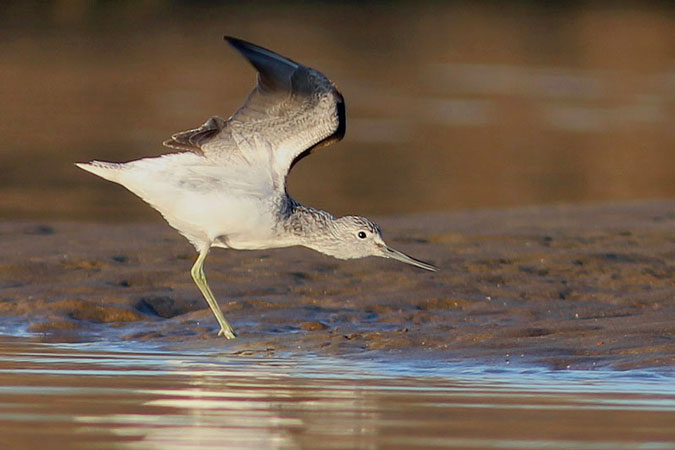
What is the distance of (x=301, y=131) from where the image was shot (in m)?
9.33

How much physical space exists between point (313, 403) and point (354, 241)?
139 inches

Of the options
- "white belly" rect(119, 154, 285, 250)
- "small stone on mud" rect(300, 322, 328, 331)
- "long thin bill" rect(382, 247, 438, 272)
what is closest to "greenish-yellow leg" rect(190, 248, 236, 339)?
"white belly" rect(119, 154, 285, 250)

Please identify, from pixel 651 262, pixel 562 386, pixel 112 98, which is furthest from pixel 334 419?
pixel 112 98

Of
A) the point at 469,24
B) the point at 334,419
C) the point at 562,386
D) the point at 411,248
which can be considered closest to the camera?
the point at 334,419

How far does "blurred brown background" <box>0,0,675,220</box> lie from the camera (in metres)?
17.8

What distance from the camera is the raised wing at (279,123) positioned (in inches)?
357

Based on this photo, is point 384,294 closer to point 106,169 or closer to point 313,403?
point 106,169

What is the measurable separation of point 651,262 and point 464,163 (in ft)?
31.3

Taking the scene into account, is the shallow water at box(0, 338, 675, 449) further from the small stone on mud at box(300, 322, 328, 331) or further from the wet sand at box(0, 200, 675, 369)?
the small stone on mud at box(300, 322, 328, 331)

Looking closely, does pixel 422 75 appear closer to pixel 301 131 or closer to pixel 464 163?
pixel 464 163

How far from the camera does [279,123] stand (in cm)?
934

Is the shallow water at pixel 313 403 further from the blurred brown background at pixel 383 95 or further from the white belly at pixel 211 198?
the blurred brown background at pixel 383 95

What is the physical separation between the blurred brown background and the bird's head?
493 cm

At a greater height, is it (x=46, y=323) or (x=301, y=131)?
(x=301, y=131)
